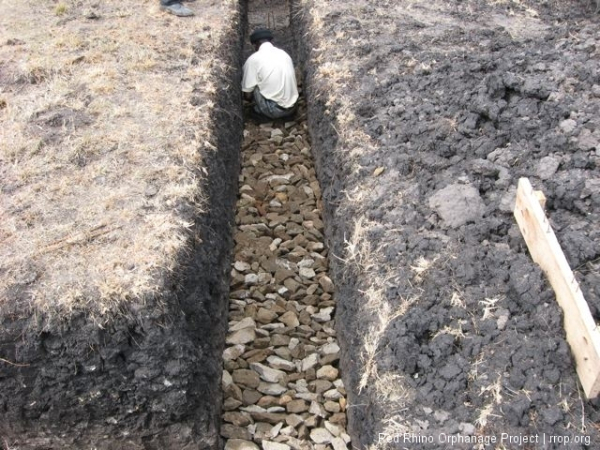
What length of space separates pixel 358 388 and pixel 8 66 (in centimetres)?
571

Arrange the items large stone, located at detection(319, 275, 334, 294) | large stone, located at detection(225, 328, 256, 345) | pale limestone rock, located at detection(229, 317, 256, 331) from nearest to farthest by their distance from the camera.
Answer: large stone, located at detection(225, 328, 256, 345)
pale limestone rock, located at detection(229, 317, 256, 331)
large stone, located at detection(319, 275, 334, 294)

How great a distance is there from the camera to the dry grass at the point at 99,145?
4348mm

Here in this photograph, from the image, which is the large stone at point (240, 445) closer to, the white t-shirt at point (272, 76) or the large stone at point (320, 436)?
the large stone at point (320, 436)

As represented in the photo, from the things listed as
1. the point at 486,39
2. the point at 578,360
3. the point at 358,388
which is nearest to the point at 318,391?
the point at 358,388

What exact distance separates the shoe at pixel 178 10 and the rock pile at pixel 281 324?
262 centimetres

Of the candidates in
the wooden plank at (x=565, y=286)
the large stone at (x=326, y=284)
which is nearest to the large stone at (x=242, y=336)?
the large stone at (x=326, y=284)

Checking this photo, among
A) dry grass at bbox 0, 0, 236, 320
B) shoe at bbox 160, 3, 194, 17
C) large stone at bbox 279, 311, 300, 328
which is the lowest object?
large stone at bbox 279, 311, 300, 328

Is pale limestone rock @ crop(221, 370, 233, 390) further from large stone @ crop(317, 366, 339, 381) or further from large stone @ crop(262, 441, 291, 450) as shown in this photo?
large stone @ crop(317, 366, 339, 381)

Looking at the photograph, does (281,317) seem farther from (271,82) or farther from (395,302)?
(271,82)

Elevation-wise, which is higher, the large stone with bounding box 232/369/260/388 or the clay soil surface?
the clay soil surface

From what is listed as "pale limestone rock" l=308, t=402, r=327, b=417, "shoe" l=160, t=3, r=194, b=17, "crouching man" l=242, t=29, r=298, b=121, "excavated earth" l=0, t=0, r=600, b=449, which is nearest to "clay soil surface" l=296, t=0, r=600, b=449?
"excavated earth" l=0, t=0, r=600, b=449

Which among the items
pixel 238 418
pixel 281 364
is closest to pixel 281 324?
pixel 281 364

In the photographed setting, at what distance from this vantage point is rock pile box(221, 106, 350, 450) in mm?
4551

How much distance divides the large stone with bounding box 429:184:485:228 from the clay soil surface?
1cm
